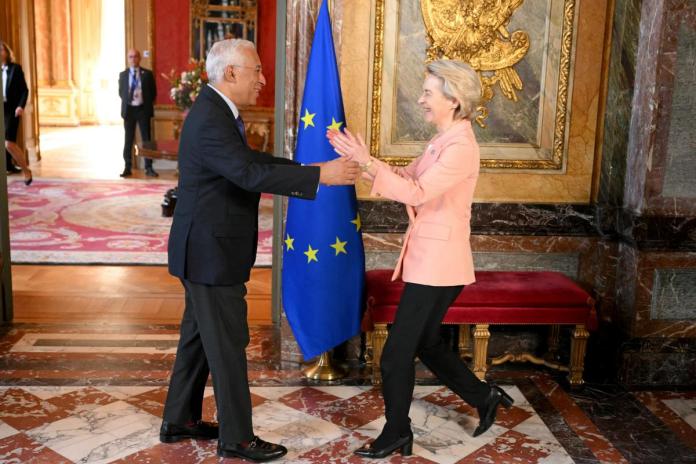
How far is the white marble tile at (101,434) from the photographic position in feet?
12.0

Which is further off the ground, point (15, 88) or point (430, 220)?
point (15, 88)

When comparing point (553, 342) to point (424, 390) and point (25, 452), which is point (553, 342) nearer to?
point (424, 390)

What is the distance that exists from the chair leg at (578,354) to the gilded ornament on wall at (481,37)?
58.1 inches

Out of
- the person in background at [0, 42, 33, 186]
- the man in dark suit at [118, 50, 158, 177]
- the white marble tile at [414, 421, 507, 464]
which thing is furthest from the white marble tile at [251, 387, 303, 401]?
the man in dark suit at [118, 50, 158, 177]

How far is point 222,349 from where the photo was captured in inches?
136

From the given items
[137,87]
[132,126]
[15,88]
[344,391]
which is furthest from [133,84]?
[344,391]

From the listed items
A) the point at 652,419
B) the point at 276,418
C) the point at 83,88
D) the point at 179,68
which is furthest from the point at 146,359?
the point at 83,88

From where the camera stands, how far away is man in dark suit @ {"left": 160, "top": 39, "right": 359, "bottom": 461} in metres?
3.28

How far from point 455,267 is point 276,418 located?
4.28 feet

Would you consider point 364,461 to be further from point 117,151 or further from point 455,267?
point 117,151

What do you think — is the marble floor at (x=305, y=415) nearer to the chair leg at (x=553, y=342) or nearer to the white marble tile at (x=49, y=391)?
the white marble tile at (x=49, y=391)

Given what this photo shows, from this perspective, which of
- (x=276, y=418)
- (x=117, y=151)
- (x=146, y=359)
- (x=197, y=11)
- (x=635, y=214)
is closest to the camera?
(x=276, y=418)

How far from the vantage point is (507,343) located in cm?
508

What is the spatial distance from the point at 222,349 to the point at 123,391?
1229mm
